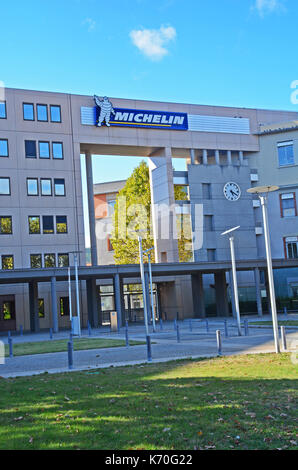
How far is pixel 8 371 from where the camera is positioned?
56.7ft

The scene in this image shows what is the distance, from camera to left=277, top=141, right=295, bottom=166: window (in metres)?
56.4

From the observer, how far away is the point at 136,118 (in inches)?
2092

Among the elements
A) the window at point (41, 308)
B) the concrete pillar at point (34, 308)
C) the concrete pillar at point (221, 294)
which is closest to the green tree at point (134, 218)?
the concrete pillar at point (221, 294)

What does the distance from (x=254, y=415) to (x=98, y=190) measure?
71.6 m

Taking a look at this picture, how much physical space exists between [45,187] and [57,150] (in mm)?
3666

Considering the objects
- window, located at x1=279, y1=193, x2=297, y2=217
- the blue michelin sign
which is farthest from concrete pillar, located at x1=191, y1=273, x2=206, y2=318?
the blue michelin sign

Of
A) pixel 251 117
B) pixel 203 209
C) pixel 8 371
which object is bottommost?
pixel 8 371

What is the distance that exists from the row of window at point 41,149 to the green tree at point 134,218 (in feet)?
41.1

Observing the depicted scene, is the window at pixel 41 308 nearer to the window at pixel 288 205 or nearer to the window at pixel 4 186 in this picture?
the window at pixel 4 186

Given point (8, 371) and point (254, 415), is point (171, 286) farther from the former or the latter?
point (254, 415)

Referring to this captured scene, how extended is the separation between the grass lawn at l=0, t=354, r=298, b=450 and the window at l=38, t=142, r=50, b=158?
37.2 meters

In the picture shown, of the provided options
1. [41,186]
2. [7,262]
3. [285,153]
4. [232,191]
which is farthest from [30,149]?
[285,153]

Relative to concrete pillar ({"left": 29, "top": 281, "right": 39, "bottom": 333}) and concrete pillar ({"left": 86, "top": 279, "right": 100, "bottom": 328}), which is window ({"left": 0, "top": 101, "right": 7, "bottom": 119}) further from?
concrete pillar ({"left": 86, "top": 279, "right": 100, "bottom": 328})
